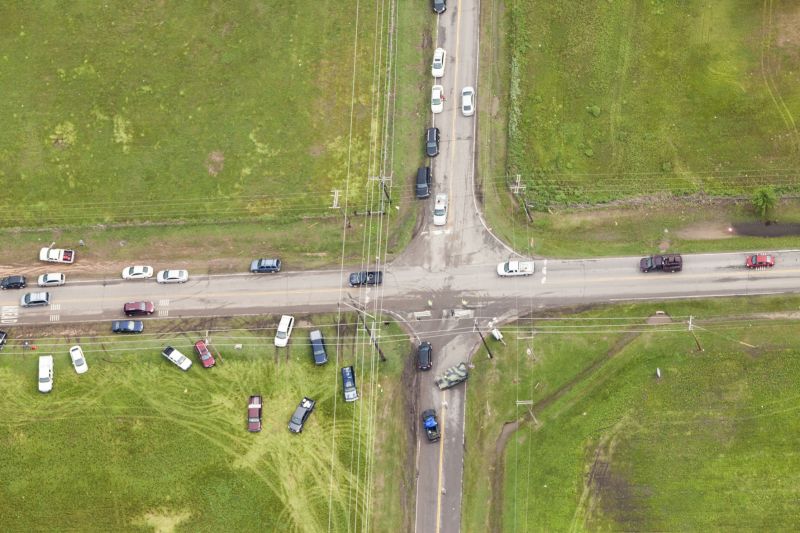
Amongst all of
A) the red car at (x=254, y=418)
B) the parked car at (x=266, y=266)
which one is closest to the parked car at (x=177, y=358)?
the red car at (x=254, y=418)

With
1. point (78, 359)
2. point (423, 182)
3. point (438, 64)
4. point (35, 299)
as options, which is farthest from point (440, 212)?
point (35, 299)

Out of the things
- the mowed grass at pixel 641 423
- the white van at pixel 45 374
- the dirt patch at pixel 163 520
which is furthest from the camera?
the white van at pixel 45 374

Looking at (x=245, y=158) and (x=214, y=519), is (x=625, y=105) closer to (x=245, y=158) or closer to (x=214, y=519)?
(x=245, y=158)

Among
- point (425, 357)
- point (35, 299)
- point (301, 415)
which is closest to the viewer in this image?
point (425, 357)

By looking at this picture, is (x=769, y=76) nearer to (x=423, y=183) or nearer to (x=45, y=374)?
(x=423, y=183)

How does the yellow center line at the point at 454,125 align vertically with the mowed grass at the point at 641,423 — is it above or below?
above

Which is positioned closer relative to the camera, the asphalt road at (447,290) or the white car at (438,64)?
the asphalt road at (447,290)

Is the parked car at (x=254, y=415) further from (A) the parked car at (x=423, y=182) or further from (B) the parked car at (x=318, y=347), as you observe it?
(A) the parked car at (x=423, y=182)

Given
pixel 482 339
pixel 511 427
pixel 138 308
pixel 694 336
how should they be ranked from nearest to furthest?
1. pixel 511 427
2. pixel 694 336
3. pixel 482 339
4. pixel 138 308
